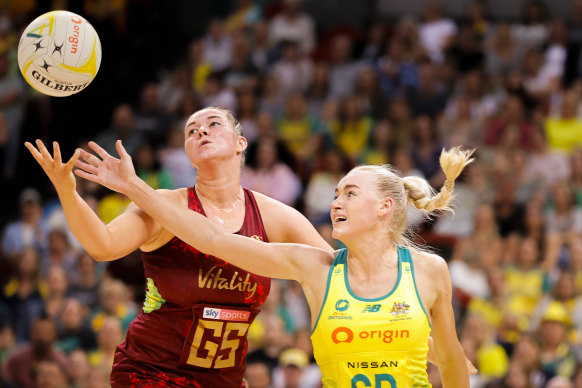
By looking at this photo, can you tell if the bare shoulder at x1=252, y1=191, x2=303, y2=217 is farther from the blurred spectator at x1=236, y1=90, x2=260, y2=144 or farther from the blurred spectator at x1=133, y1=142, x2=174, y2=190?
the blurred spectator at x1=236, y1=90, x2=260, y2=144

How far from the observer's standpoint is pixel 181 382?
4.41 m

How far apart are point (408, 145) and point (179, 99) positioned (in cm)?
344

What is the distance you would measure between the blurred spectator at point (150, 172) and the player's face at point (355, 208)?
658cm

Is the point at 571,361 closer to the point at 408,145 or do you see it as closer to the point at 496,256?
the point at 496,256

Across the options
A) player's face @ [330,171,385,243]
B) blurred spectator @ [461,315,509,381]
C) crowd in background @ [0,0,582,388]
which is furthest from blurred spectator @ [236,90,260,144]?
player's face @ [330,171,385,243]

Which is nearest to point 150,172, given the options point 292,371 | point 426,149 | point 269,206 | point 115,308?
point 115,308

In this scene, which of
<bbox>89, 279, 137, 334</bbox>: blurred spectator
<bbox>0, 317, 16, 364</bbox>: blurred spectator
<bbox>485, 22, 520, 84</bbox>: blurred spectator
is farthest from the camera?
<bbox>485, 22, 520, 84</bbox>: blurred spectator

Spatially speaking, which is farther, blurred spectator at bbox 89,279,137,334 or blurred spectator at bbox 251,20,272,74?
blurred spectator at bbox 251,20,272,74

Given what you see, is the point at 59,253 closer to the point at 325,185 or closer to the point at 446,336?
the point at 325,185

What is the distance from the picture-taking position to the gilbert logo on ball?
14.6ft

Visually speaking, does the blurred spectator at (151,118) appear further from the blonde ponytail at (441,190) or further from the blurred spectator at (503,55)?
the blonde ponytail at (441,190)

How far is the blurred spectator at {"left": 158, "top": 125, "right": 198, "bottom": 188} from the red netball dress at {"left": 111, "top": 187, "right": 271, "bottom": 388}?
5.92 m

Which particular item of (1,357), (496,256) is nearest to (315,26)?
(496,256)

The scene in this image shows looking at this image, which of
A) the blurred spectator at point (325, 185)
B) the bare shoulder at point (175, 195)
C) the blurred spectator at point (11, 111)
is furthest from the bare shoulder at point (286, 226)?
the blurred spectator at point (11, 111)
